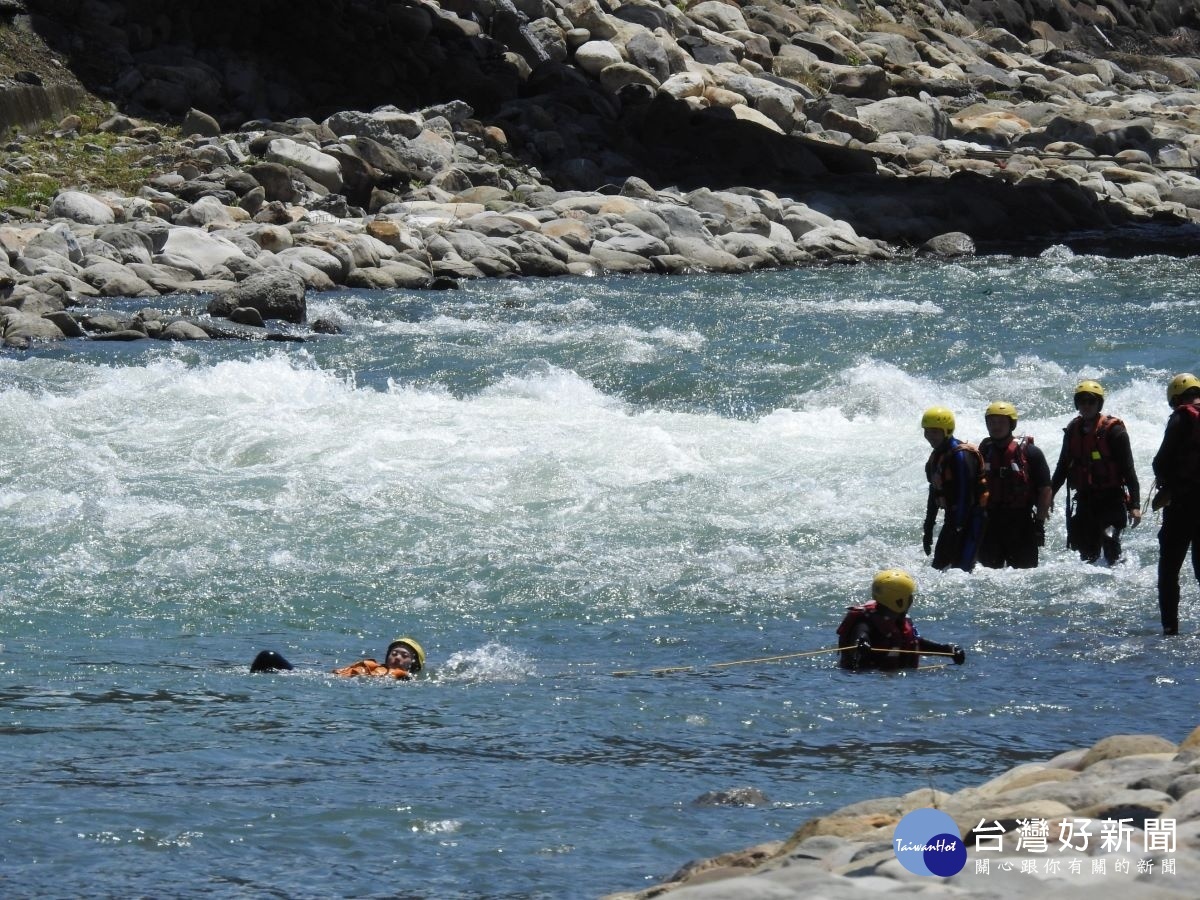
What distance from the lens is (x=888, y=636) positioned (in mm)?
8344

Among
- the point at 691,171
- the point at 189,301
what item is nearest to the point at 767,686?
the point at 189,301

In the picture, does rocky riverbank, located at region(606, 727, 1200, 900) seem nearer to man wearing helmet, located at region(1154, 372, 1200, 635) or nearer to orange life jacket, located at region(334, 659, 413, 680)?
man wearing helmet, located at region(1154, 372, 1200, 635)

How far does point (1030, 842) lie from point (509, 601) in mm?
5735

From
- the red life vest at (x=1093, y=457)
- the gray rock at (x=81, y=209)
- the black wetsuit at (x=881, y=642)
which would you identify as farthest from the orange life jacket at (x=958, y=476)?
the gray rock at (x=81, y=209)

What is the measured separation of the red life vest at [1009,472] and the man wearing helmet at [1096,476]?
171 millimetres

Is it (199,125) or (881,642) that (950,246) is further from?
(881,642)

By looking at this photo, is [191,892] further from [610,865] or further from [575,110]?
[575,110]

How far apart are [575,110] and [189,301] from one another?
1531cm

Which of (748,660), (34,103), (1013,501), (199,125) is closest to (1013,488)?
(1013,501)

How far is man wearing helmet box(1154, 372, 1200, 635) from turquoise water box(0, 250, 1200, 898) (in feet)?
1.42

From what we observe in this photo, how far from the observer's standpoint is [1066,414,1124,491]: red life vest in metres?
9.62

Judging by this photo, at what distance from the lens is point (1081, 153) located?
127 ft

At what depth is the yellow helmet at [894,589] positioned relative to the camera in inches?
324

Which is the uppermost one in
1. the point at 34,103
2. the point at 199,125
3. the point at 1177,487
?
the point at 34,103
